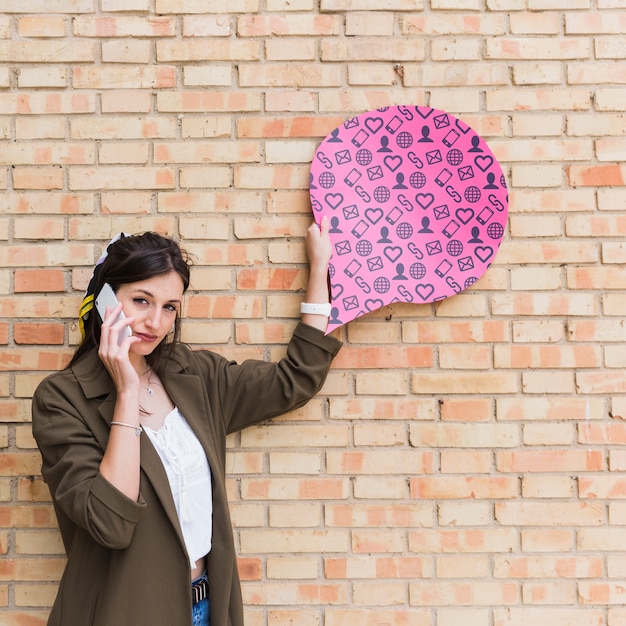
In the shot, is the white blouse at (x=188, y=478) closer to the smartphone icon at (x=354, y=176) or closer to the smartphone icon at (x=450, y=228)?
the smartphone icon at (x=354, y=176)

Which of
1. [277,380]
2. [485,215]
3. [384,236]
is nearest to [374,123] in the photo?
[384,236]

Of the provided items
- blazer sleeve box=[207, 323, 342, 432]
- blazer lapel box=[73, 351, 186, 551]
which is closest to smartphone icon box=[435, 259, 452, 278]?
blazer sleeve box=[207, 323, 342, 432]

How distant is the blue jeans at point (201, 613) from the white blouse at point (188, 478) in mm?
137

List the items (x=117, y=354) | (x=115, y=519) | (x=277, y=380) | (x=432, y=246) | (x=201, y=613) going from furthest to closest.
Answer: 1. (x=432, y=246)
2. (x=277, y=380)
3. (x=201, y=613)
4. (x=117, y=354)
5. (x=115, y=519)

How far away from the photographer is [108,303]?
2023 mm

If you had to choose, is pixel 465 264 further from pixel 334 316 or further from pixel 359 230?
pixel 334 316

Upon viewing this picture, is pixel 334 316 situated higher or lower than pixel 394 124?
lower

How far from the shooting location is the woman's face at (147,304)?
202cm

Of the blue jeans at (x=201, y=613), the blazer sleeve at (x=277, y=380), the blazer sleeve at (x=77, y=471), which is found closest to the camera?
the blazer sleeve at (x=77, y=471)

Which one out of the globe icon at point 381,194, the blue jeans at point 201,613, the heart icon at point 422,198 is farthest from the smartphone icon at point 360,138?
the blue jeans at point 201,613

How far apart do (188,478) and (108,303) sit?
0.59 meters

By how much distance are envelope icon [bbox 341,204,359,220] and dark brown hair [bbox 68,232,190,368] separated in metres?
0.62

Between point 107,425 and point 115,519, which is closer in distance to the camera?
point 115,519

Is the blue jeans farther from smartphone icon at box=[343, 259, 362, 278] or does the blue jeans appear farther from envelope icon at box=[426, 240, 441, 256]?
envelope icon at box=[426, 240, 441, 256]
